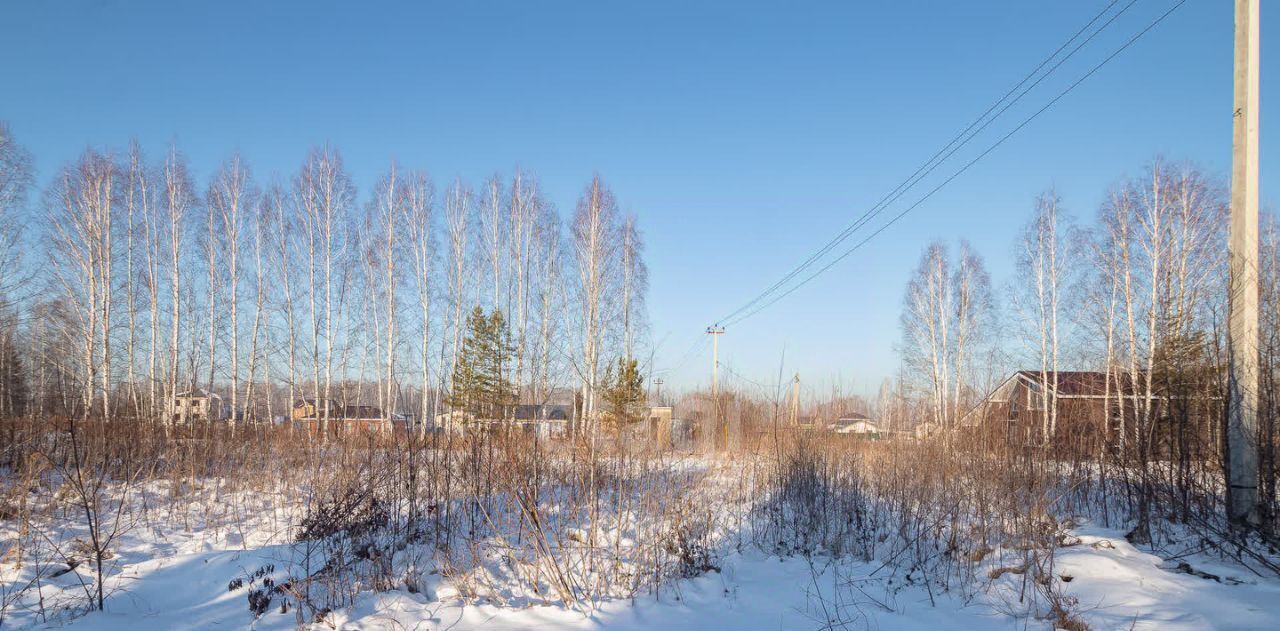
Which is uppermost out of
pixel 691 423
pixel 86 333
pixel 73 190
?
pixel 73 190

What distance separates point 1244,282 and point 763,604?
14.6 feet

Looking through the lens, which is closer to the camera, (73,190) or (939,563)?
(939,563)

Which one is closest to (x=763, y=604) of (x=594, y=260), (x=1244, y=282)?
(x=1244, y=282)

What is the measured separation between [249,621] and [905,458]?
7169 millimetres

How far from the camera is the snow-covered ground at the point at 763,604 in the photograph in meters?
3.78

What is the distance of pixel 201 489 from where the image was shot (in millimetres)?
6914

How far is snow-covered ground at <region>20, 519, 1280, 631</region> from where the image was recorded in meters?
3.78

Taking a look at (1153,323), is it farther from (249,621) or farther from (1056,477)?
(249,621)

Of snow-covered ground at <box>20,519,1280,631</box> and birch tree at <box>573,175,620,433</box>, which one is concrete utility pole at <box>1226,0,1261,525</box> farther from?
birch tree at <box>573,175,620,433</box>

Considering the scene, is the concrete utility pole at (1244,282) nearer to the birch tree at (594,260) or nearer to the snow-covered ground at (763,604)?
the snow-covered ground at (763,604)

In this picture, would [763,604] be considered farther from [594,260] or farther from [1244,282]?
[594,260]

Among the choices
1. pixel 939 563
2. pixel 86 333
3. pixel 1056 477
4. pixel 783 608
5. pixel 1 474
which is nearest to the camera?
pixel 783 608

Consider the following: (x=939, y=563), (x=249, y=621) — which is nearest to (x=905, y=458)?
(x=939, y=563)

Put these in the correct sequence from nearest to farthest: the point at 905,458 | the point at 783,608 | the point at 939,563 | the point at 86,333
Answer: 1. the point at 783,608
2. the point at 939,563
3. the point at 905,458
4. the point at 86,333
